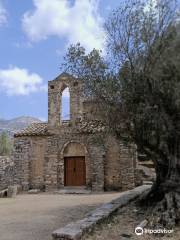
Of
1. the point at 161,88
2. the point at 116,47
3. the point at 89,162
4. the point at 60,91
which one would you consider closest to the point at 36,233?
the point at 161,88

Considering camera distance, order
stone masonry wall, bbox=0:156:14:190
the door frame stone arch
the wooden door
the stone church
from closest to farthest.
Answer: the stone church < the door frame stone arch < the wooden door < stone masonry wall, bbox=0:156:14:190

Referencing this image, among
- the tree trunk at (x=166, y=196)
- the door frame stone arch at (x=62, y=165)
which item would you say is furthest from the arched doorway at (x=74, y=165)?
the tree trunk at (x=166, y=196)

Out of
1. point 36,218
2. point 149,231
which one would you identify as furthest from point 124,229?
point 36,218

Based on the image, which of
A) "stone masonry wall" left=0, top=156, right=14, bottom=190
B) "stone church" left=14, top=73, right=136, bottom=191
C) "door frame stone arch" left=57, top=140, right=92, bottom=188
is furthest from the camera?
"stone masonry wall" left=0, top=156, right=14, bottom=190

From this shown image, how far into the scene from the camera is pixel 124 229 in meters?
9.32

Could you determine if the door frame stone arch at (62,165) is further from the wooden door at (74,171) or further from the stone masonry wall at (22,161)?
the stone masonry wall at (22,161)

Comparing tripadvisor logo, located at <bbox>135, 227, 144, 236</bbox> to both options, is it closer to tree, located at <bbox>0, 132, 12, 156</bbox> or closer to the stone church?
the stone church

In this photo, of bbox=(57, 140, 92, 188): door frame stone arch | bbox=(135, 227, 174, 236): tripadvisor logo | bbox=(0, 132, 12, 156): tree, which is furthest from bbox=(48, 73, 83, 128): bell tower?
bbox=(0, 132, 12, 156): tree

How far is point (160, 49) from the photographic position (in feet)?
35.4

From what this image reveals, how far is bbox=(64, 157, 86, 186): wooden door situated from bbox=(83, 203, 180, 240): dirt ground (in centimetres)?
1259

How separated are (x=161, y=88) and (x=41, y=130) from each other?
15.2m

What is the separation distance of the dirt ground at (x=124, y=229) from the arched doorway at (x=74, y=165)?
12572 mm

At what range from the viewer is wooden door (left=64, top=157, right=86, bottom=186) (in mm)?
24109

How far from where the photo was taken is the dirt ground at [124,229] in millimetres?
8464
